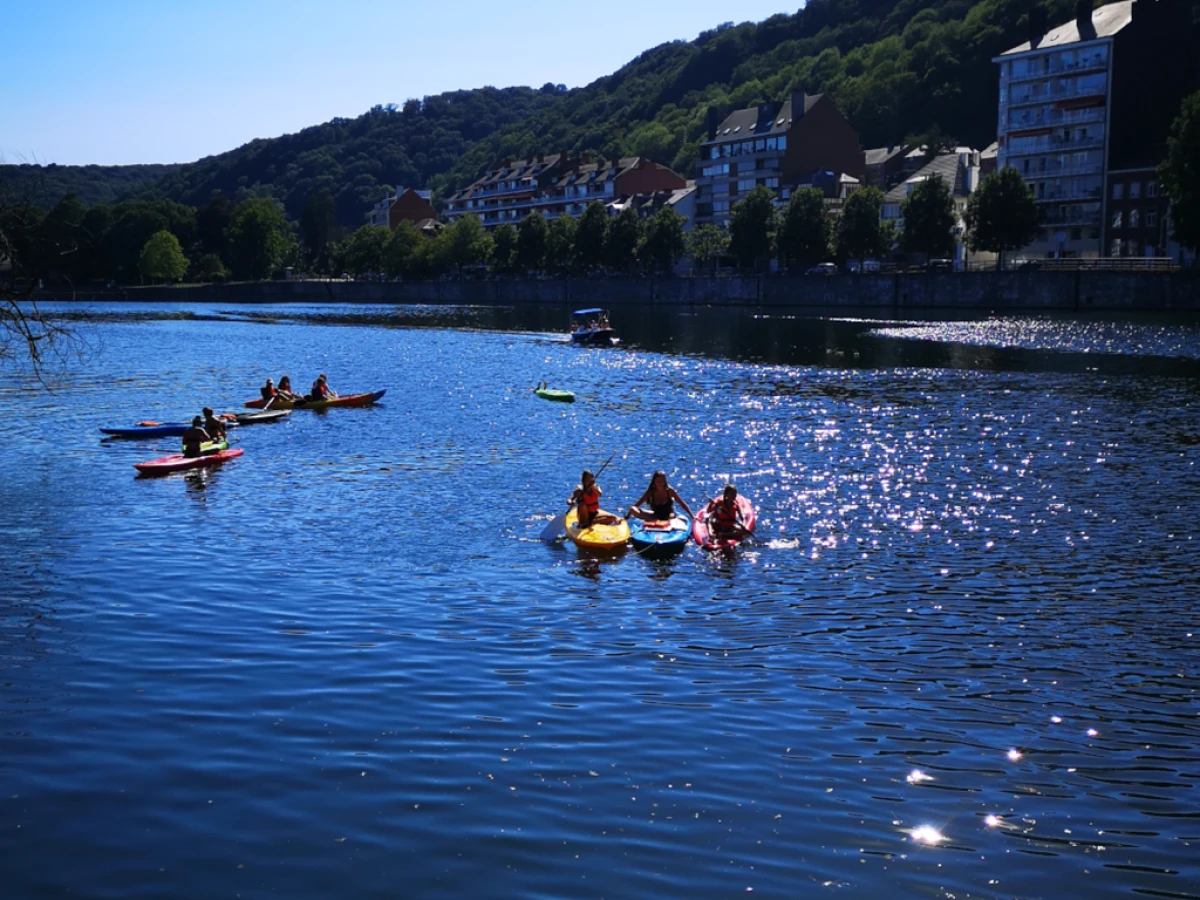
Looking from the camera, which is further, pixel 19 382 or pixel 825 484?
pixel 19 382

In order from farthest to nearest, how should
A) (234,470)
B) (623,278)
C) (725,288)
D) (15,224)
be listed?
(623,278) → (725,288) → (234,470) → (15,224)

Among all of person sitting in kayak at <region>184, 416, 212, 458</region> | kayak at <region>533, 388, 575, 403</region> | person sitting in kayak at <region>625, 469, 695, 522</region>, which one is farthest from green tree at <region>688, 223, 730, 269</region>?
person sitting in kayak at <region>625, 469, 695, 522</region>

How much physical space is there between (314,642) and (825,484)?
67.5 feet

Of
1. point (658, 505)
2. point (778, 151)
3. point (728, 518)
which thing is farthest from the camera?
point (778, 151)

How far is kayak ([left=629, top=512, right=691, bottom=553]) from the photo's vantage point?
91.1 feet

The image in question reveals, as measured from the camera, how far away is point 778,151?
181m

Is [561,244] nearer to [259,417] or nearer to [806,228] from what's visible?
[806,228]

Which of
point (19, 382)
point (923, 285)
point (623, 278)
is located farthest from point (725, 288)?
point (19, 382)

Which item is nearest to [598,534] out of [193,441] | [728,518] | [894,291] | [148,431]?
[728,518]

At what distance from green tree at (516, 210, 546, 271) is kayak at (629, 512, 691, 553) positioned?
502 feet

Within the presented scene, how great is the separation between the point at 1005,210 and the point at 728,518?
3861 inches

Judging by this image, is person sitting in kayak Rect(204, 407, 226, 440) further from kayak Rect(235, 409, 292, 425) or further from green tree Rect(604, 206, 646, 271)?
green tree Rect(604, 206, 646, 271)

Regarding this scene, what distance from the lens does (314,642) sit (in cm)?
2036

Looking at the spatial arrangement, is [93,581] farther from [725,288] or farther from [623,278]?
[623,278]
